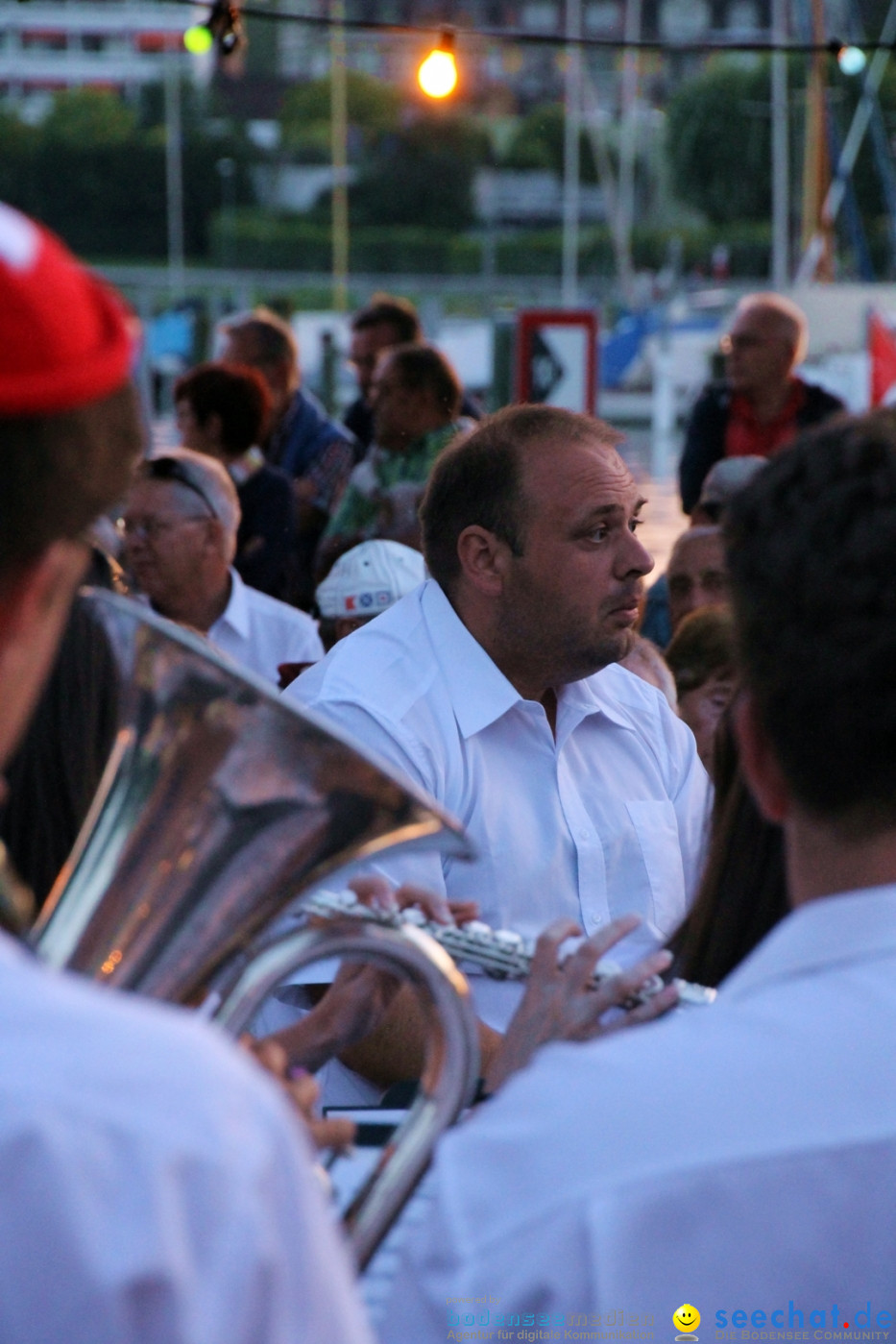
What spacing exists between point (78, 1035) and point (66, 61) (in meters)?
74.9

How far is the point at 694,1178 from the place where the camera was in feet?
3.22

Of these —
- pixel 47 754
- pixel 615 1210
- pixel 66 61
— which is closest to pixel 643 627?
pixel 47 754

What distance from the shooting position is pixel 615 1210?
0.97 meters

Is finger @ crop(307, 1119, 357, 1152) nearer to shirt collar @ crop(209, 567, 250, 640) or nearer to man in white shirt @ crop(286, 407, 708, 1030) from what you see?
man in white shirt @ crop(286, 407, 708, 1030)

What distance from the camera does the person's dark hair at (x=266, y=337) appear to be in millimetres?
6602

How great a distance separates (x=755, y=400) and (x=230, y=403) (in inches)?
→ 73.5

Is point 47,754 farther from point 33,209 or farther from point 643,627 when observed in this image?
point 33,209

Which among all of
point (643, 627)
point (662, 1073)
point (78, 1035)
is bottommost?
point (643, 627)

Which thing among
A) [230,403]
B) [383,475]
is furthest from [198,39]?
[383,475]

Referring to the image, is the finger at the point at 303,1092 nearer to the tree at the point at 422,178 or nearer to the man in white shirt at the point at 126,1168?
the man in white shirt at the point at 126,1168

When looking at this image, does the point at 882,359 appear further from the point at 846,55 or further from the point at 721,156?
the point at 721,156

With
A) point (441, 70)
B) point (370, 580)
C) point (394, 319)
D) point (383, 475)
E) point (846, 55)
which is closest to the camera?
point (370, 580)

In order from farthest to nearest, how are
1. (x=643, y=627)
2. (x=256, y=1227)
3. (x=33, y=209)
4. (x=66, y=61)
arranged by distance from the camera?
(x=66, y=61), (x=33, y=209), (x=643, y=627), (x=256, y=1227)

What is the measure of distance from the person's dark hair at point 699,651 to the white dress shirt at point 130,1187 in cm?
279
